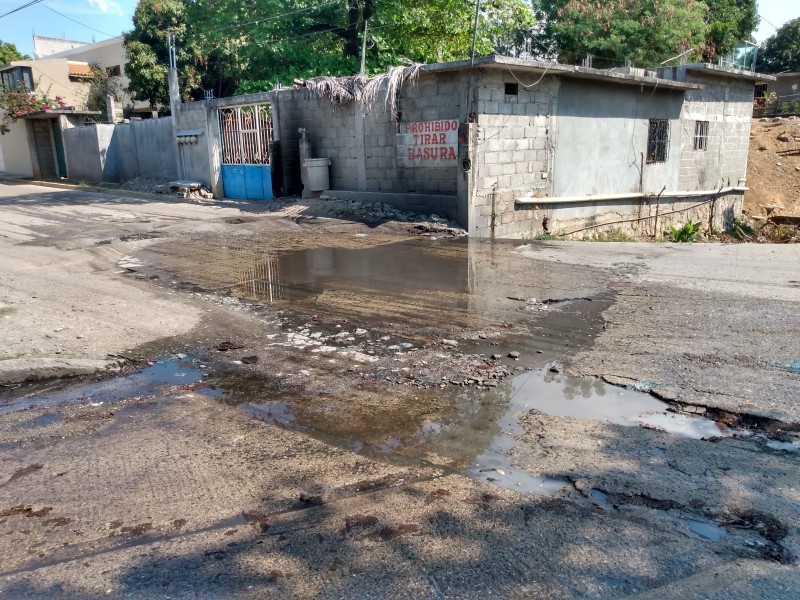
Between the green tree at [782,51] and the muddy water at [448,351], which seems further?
the green tree at [782,51]

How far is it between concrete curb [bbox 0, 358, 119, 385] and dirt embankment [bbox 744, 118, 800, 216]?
69.6ft

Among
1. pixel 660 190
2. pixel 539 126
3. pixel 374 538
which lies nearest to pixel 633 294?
pixel 374 538

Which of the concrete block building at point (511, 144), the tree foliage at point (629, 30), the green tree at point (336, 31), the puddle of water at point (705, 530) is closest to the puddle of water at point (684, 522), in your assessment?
the puddle of water at point (705, 530)

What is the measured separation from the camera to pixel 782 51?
37.3m

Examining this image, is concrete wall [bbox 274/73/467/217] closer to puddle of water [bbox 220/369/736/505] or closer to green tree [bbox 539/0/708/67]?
puddle of water [bbox 220/369/736/505]

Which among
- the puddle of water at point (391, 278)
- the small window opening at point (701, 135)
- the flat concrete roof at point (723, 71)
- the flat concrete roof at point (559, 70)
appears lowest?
the puddle of water at point (391, 278)

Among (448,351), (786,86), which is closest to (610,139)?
(448,351)

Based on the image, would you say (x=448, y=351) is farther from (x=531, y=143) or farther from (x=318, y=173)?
(x=318, y=173)

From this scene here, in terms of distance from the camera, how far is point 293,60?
920 inches

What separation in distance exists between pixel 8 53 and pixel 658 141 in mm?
40654

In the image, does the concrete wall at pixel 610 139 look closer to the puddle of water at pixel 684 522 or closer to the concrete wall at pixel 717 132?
the concrete wall at pixel 717 132

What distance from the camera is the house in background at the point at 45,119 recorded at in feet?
94.5

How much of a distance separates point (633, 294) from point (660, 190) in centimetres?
1100

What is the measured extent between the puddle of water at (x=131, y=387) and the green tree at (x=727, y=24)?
27075 mm
